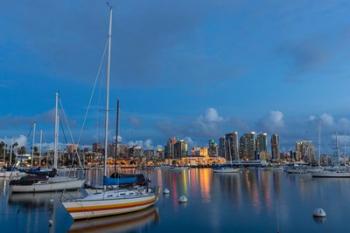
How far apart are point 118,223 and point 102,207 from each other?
82.2 inches

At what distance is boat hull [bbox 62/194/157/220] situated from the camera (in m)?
28.4

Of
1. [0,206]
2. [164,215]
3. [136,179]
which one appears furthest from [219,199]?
[0,206]

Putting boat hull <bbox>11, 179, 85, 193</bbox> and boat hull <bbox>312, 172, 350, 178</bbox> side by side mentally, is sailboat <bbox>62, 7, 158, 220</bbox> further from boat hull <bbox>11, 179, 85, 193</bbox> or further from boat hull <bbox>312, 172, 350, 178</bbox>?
boat hull <bbox>312, 172, 350, 178</bbox>

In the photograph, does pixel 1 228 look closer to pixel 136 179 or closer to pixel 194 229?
pixel 194 229

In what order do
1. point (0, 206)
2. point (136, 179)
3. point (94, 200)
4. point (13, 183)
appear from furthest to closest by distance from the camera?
point (13, 183) → point (136, 179) → point (0, 206) → point (94, 200)

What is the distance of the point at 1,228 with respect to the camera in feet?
87.6

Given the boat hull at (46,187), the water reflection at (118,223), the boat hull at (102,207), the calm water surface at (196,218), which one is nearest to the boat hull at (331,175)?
the calm water surface at (196,218)

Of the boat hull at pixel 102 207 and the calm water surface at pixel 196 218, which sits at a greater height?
the boat hull at pixel 102 207

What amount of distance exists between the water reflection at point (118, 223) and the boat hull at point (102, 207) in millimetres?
412

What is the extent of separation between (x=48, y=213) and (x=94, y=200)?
21.7 feet

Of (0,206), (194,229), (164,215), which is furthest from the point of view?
(0,206)

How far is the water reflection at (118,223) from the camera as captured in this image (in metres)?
26.3

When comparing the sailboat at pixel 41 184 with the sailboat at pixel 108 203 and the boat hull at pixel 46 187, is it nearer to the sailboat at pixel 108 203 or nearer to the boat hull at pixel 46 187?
the boat hull at pixel 46 187

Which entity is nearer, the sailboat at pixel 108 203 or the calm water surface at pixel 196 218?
the calm water surface at pixel 196 218
